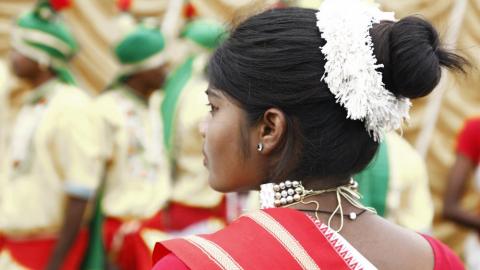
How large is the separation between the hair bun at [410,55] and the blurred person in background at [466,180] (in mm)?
3629

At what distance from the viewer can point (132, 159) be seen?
17.9ft

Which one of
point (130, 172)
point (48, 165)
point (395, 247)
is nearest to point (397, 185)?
point (48, 165)

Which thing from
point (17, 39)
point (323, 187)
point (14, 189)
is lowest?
point (14, 189)

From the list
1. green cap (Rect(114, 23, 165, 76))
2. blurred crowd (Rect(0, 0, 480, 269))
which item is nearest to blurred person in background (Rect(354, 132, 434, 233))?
blurred crowd (Rect(0, 0, 480, 269))

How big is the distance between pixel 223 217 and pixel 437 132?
1.87 meters

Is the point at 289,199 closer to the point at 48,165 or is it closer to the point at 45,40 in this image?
the point at 48,165

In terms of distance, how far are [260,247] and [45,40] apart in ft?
11.7

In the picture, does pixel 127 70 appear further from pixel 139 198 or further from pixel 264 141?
pixel 264 141

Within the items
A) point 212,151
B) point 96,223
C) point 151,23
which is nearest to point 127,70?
point 151,23

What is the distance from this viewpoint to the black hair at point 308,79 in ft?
6.27

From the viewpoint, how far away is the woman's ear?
1920 mm

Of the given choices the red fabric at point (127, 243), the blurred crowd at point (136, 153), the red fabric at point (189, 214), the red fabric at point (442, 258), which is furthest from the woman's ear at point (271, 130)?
the red fabric at point (189, 214)

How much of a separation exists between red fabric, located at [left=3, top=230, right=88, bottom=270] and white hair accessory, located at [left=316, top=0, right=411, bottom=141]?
3.13 m

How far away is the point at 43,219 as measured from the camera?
15.9ft
